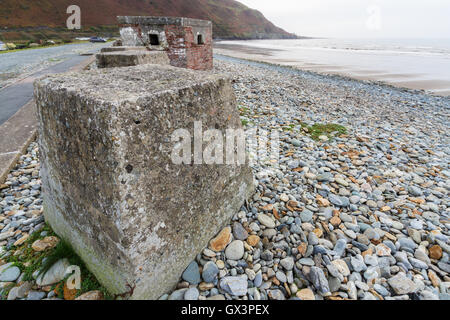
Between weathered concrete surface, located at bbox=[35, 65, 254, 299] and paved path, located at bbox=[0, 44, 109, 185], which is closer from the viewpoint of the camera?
weathered concrete surface, located at bbox=[35, 65, 254, 299]

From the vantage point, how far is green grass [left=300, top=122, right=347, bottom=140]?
5.56m

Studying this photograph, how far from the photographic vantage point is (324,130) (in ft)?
19.1

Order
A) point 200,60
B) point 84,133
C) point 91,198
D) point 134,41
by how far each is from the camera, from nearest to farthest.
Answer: point 84,133, point 91,198, point 134,41, point 200,60

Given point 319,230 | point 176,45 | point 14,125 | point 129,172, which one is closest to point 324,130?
point 319,230

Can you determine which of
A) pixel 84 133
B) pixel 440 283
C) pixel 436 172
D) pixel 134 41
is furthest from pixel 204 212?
pixel 134 41

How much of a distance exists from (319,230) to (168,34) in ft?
30.5

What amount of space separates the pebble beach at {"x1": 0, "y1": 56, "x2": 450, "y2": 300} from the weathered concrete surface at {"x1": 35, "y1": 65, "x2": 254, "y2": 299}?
309 mm

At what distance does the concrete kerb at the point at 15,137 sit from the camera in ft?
12.5

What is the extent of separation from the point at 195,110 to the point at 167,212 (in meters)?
0.86

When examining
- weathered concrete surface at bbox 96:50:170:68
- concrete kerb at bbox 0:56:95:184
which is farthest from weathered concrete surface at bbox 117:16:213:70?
weathered concrete surface at bbox 96:50:170:68

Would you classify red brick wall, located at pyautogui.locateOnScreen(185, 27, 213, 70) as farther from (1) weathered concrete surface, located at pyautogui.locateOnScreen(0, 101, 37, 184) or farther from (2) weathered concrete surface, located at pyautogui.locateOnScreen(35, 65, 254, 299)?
(2) weathered concrete surface, located at pyautogui.locateOnScreen(35, 65, 254, 299)

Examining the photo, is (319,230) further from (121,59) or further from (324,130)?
(121,59)
